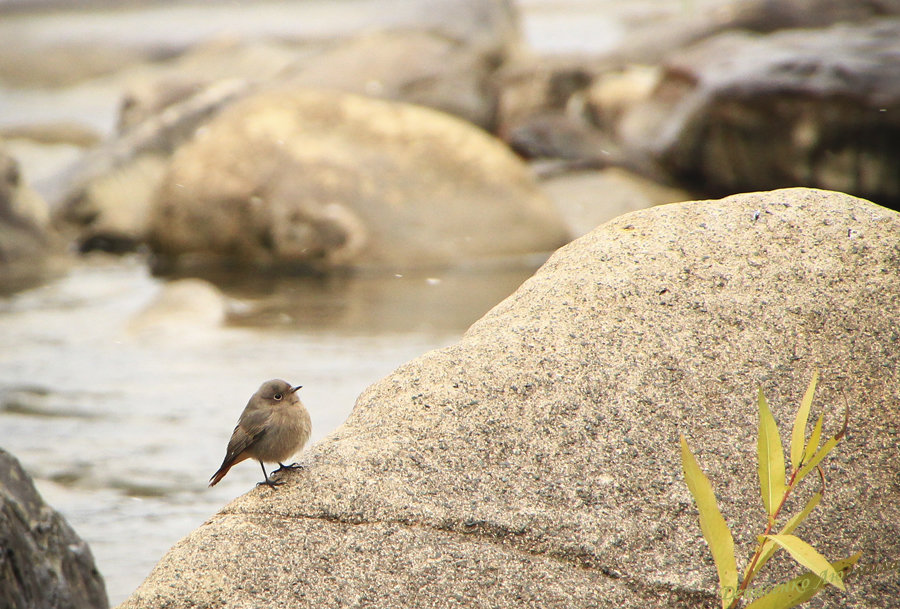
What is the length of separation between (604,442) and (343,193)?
268 inches

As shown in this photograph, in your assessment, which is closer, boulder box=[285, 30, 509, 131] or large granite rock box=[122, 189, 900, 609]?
large granite rock box=[122, 189, 900, 609]

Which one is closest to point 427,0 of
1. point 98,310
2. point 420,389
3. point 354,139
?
point 354,139

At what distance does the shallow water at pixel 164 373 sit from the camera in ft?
15.0

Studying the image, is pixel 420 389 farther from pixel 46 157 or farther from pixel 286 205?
pixel 46 157

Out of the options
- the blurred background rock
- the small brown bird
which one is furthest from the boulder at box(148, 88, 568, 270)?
the small brown bird

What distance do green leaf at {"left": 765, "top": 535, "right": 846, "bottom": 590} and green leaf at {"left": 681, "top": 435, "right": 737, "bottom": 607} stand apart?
0.31 feet

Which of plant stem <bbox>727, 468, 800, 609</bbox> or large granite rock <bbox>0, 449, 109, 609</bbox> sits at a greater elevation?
plant stem <bbox>727, 468, 800, 609</bbox>

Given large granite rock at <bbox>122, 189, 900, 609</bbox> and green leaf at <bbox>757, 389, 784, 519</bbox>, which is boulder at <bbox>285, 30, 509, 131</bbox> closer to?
large granite rock at <bbox>122, 189, 900, 609</bbox>

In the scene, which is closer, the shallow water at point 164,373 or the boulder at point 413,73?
the shallow water at point 164,373

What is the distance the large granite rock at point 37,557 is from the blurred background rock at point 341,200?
628 millimetres

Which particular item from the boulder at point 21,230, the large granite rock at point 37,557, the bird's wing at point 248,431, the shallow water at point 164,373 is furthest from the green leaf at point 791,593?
the boulder at point 21,230

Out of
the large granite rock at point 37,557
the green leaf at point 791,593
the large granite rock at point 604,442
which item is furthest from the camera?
the large granite rock at point 37,557

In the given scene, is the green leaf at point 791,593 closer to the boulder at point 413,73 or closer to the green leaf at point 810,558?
the green leaf at point 810,558

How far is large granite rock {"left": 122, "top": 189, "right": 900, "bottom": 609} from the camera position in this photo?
2330 mm
